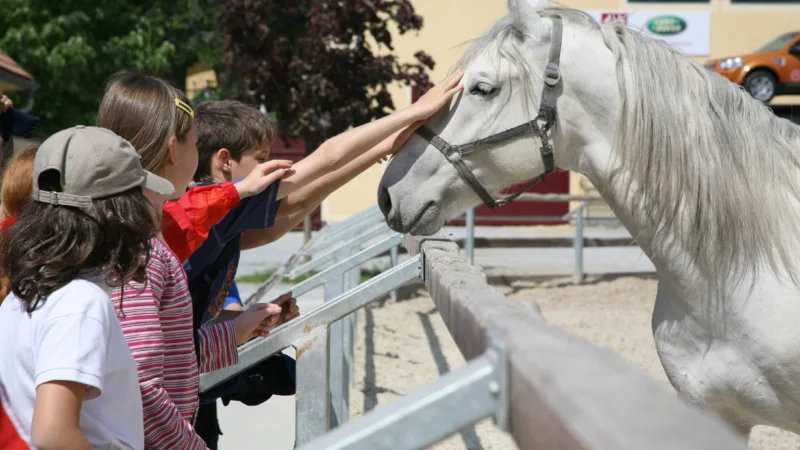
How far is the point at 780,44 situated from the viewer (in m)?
14.5

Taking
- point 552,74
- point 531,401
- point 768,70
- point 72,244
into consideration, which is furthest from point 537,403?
point 768,70

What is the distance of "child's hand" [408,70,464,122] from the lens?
2719 millimetres

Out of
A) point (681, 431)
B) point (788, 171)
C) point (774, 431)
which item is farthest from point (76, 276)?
point (774, 431)

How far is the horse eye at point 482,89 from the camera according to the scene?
2744 millimetres

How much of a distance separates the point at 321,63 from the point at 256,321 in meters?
9.17

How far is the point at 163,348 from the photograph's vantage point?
6.13 ft

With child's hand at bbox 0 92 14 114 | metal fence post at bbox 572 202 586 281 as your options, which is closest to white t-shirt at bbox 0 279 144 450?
child's hand at bbox 0 92 14 114

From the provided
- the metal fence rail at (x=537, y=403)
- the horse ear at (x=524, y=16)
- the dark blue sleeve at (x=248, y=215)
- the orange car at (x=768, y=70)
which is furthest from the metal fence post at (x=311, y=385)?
the orange car at (x=768, y=70)

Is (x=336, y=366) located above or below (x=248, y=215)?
below

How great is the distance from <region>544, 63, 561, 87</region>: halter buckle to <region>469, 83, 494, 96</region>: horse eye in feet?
0.58

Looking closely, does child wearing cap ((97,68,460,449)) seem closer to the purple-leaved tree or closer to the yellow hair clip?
the yellow hair clip

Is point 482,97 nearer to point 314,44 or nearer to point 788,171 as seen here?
point 788,171

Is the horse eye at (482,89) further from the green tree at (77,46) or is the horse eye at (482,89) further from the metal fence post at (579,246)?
the green tree at (77,46)

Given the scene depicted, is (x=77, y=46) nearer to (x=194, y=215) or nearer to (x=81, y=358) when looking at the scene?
(x=194, y=215)
